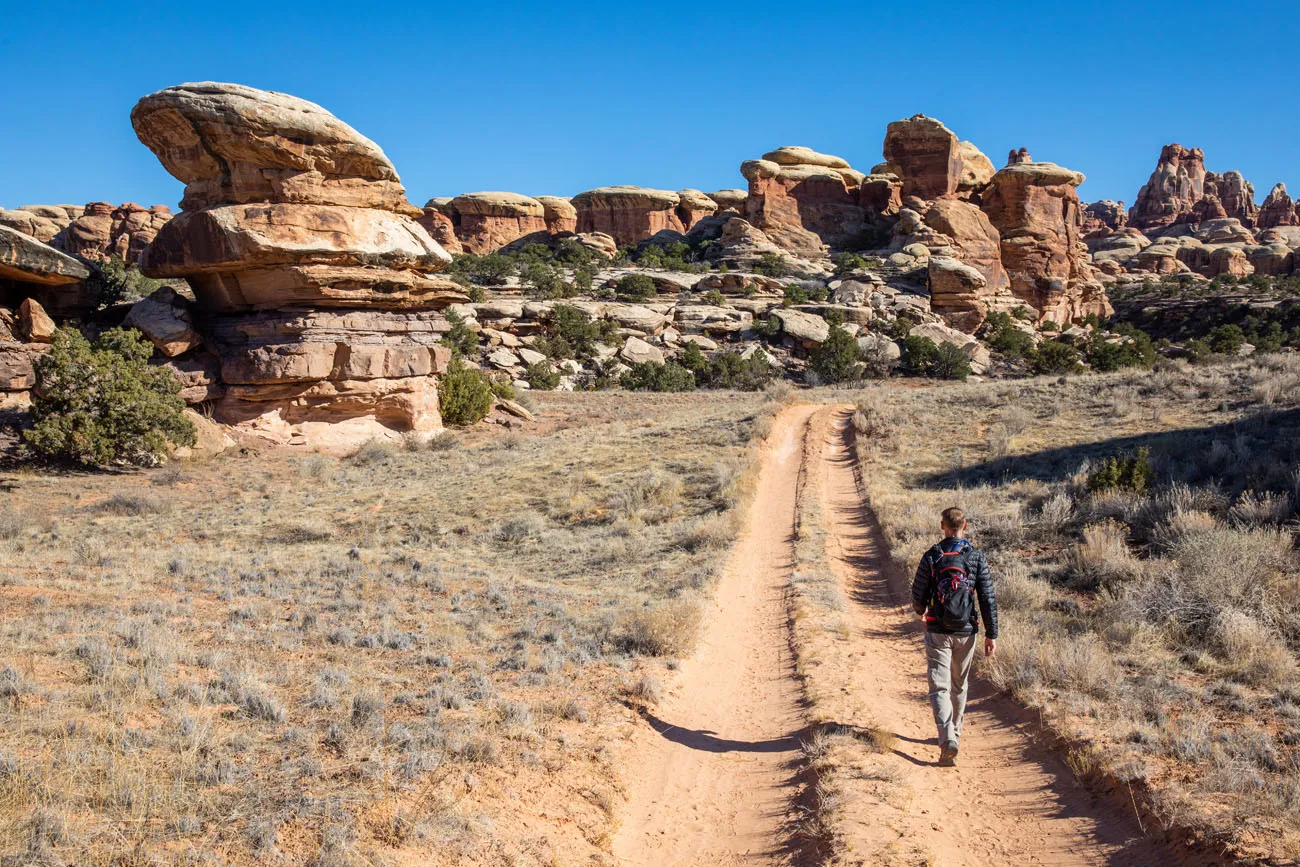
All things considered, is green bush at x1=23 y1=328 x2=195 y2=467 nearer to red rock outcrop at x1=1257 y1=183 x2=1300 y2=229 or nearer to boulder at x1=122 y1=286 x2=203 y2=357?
boulder at x1=122 y1=286 x2=203 y2=357

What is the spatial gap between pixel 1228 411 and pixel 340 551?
67.1 feet

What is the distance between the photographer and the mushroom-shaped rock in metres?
21.2

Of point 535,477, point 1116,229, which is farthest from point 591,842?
point 1116,229

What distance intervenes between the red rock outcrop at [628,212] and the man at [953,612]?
7817 cm

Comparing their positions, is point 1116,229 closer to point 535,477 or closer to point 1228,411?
point 1228,411

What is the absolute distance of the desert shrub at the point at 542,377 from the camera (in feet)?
130

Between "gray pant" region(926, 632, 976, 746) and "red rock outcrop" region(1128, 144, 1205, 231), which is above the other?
"red rock outcrop" region(1128, 144, 1205, 231)

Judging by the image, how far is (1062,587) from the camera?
9.57 m

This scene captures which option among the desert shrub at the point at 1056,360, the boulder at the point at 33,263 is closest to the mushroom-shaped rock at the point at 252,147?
the boulder at the point at 33,263

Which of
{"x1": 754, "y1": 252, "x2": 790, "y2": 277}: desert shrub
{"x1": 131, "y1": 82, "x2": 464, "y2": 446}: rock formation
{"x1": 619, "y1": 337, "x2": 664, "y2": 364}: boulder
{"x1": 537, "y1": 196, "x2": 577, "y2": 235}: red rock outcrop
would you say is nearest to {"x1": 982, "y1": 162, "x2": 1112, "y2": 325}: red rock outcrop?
{"x1": 754, "y1": 252, "x2": 790, "y2": 277}: desert shrub

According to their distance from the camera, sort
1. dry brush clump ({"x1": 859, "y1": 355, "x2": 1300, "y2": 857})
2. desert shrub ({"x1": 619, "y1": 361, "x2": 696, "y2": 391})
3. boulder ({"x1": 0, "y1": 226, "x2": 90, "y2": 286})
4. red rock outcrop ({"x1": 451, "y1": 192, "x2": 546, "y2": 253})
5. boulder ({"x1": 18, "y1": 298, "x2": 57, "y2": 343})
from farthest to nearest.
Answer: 1. red rock outcrop ({"x1": 451, "y1": 192, "x2": 546, "y2": 253})
2. desert shrub ({"x1": 619, "y1": 361, "x2": 696, "y2": 391})
3. boulder ({"x1": 18, "y1": 298, "x2": 57, "y2": 343})
4. boulder ({"x1": 0, "y1": 226, "x2": 90, "y2": 286})
5. dry brush clump ({"x1": 859, "y1": 355, "x2": 1300, "y2": 857})

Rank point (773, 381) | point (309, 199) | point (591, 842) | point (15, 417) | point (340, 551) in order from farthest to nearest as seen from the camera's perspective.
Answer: point (773, 381) → point (309, 199) → point (15, 417) → point (340, 551) → point (591, 842)

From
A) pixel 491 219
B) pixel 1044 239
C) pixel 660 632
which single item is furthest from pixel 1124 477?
pixel 491 219

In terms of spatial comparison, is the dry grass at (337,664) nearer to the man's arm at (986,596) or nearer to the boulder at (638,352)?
the man's arm at (986,596)
